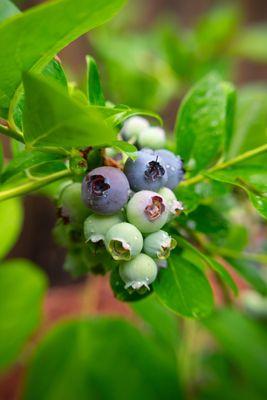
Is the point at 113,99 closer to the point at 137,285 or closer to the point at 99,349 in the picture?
the point at 99,349

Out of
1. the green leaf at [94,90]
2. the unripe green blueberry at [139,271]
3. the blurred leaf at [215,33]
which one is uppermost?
the blurred leaf at [215,33]

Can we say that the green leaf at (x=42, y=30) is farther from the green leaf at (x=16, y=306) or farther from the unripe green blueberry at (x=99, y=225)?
the green leaf at (x=16, y=306)

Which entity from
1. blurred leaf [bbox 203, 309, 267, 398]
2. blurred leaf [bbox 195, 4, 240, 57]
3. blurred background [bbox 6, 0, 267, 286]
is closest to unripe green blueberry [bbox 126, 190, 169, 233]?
blurred leaf [bbox 203, 309, 267, 398]

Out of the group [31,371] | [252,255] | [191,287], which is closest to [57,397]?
[31,371]

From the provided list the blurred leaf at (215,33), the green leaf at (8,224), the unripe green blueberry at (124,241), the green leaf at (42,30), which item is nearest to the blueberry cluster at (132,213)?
the unripe green blueberry at (124,241)

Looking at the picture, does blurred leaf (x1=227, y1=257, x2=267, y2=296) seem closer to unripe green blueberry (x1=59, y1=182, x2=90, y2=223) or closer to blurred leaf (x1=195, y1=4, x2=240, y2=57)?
unripe green blueberry (x1=59, y1=182, x2=90, y2=223)

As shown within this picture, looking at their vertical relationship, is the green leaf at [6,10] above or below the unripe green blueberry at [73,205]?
above
